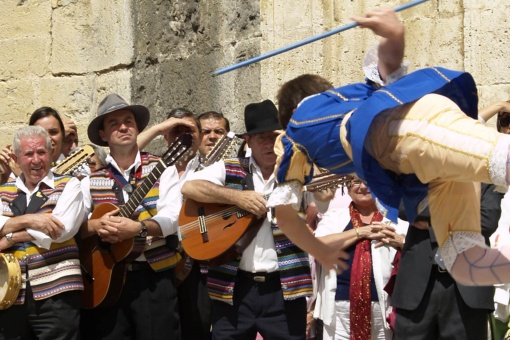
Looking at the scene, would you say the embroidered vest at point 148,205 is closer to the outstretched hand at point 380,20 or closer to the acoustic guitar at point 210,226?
the acoustic guitar at point 210,226

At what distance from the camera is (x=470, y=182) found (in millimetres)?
4590

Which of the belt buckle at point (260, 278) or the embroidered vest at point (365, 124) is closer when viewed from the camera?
the embroidered vest at point (365, 124)

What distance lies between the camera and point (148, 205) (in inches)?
279

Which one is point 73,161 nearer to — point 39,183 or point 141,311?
point 39,183

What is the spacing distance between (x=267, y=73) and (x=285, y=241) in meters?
2.24

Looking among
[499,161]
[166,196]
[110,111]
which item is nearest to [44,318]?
[166,196]

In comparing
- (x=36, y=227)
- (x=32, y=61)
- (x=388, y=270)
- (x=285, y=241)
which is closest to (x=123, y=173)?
(x=36, y=227)

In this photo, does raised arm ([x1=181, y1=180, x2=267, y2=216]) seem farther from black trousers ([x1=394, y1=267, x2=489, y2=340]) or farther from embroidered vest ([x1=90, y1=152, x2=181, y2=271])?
black trousers ([x1=394, y1=267, x2=489, y2=340])

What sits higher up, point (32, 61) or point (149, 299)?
point (32, 61)

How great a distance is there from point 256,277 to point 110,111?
1.53 meters

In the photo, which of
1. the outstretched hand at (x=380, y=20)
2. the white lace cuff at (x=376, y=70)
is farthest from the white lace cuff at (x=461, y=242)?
the outstretched hand at (x=380, y=20)

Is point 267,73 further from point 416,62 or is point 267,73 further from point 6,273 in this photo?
point 6,273

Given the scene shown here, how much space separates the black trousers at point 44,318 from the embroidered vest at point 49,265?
0.16 feet

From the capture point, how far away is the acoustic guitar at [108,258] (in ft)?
22.7
